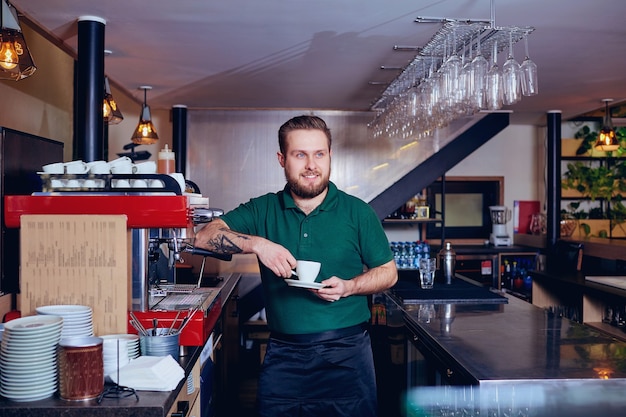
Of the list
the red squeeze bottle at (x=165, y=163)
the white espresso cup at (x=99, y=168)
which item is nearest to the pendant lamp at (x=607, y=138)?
the red squeeze bottle at (x=165, y=163)

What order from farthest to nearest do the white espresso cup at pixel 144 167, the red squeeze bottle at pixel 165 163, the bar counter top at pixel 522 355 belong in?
the red squeeze bottle at pixel 165 163 → the white espresso cup at pixel 144 167 → the bar counter top at pixel 522 355

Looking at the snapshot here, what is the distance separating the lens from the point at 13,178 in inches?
99.6

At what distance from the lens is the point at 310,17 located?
3.47 metres

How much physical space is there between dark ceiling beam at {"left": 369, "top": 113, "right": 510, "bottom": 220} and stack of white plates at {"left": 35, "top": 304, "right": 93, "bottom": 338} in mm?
4822

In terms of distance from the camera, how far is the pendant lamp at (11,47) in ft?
9.87

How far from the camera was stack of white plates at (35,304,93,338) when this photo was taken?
1.99 m

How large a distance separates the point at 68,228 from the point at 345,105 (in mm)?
4815

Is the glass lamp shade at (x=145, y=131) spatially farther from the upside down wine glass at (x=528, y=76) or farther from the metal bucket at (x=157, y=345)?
the metal bucket at (x=157, y=345)

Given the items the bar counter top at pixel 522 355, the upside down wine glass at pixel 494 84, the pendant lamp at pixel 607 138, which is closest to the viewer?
the bar counter top at pixel 522 355

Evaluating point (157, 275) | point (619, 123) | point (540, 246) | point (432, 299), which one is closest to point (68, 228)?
point (157, 275)

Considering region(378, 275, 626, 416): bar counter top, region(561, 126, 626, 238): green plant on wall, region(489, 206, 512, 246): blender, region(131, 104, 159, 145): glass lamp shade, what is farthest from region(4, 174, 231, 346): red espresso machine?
region(561, 126, 626, 238): green plant on wall

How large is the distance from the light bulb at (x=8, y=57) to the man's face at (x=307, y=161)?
68.3 inches

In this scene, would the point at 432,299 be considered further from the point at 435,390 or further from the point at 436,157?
the point at 436,157

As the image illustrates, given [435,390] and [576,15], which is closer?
[435,390]
